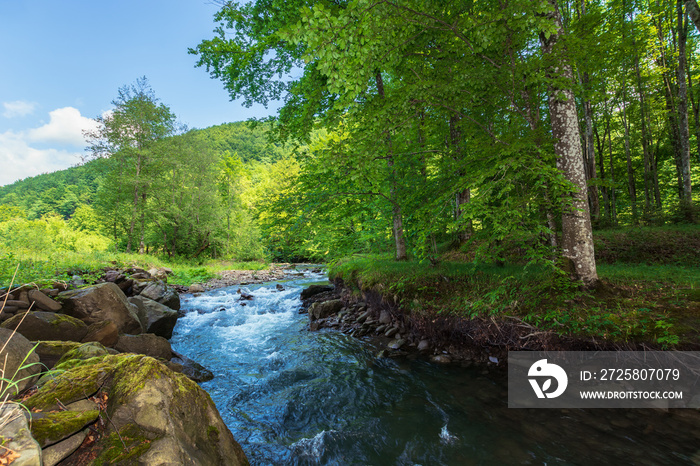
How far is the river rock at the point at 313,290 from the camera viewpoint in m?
14.3

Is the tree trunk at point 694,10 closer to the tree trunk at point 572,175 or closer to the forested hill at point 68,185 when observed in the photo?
the tree trunk at point 572,175

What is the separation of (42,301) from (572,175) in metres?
10.2

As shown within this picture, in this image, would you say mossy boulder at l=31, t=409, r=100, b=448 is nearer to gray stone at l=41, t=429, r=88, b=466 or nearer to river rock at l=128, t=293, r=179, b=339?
gray stone at l=41, t=429, r=88, b=466

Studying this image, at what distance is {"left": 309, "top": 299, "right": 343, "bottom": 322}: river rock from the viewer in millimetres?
10406

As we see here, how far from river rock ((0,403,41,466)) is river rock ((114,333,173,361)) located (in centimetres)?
456

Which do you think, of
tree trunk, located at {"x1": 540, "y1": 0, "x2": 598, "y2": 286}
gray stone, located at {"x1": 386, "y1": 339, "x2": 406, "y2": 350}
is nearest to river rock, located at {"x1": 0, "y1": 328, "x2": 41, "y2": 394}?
gray stone, located at {"x1": 386, "y1": 339, "x2": 406, "y2": 350}

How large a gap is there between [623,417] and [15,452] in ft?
21.5

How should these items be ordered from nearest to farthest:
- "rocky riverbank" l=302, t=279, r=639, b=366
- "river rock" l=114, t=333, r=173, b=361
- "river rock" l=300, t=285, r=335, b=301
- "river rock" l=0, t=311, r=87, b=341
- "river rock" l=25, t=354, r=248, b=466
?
"river rock" l=25, t=354, r=248, b=466
"river rock" l=0, t=311, r=87, b=341
"rocky riverbank" l=302, t=279, r=639, b=366
"river rock" l=114, t=333, r=173, b=361
"river rock" l=300, t=285, r=335, b=301

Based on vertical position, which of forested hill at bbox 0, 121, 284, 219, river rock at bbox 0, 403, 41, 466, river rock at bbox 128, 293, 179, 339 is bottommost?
river rock at bbox 128, 293, 179, 339

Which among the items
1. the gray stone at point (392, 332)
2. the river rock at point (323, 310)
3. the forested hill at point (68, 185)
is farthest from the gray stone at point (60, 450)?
the forested hill at point (68, 185)

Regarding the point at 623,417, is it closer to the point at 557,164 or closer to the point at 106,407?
the point at 557,164

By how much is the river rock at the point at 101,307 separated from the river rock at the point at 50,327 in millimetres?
568

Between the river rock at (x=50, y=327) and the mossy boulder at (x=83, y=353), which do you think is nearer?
the mossy boulder at (x=83, y=353)

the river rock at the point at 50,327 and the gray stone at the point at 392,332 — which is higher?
the river rock at the point at 50,327
